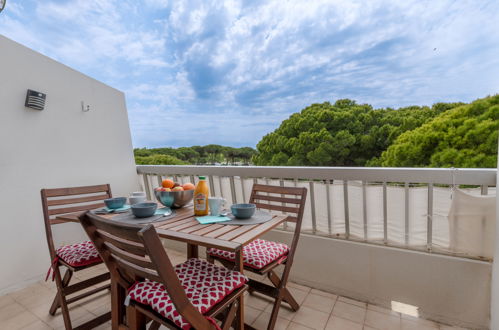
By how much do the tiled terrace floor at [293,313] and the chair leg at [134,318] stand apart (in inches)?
32.8

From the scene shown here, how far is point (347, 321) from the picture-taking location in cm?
189

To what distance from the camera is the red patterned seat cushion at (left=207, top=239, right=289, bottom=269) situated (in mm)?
1692

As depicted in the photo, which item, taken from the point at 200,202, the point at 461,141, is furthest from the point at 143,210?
the point at 461,141

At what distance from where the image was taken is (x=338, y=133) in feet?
32.6

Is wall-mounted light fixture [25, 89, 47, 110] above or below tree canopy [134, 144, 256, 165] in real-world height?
above

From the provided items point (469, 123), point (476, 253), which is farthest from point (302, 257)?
point (469, 123)

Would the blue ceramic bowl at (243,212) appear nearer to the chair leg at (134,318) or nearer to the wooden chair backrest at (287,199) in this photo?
the wooden chair backrest at (287,199)

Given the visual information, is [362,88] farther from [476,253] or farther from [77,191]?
[77,191]

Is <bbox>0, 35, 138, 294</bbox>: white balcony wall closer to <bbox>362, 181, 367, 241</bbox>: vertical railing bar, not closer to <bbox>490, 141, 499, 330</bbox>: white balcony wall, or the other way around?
<bbox>362, 181, 367, 241</bbox>: vertical railing bar

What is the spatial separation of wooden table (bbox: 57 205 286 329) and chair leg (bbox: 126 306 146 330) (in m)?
0.37

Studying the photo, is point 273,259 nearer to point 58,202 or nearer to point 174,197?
point 174,197

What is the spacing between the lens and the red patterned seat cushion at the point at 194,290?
3.77 ft

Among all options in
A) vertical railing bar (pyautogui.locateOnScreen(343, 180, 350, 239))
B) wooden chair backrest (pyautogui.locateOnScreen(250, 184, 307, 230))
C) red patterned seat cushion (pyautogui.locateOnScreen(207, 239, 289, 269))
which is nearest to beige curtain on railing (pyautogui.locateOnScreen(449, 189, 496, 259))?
vertical railing bar (pyautogui.locateOnScreen(343, 180, 350, 239))

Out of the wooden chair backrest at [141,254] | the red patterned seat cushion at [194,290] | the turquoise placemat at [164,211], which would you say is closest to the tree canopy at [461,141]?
the red patterned seat cushion at [194,290]
